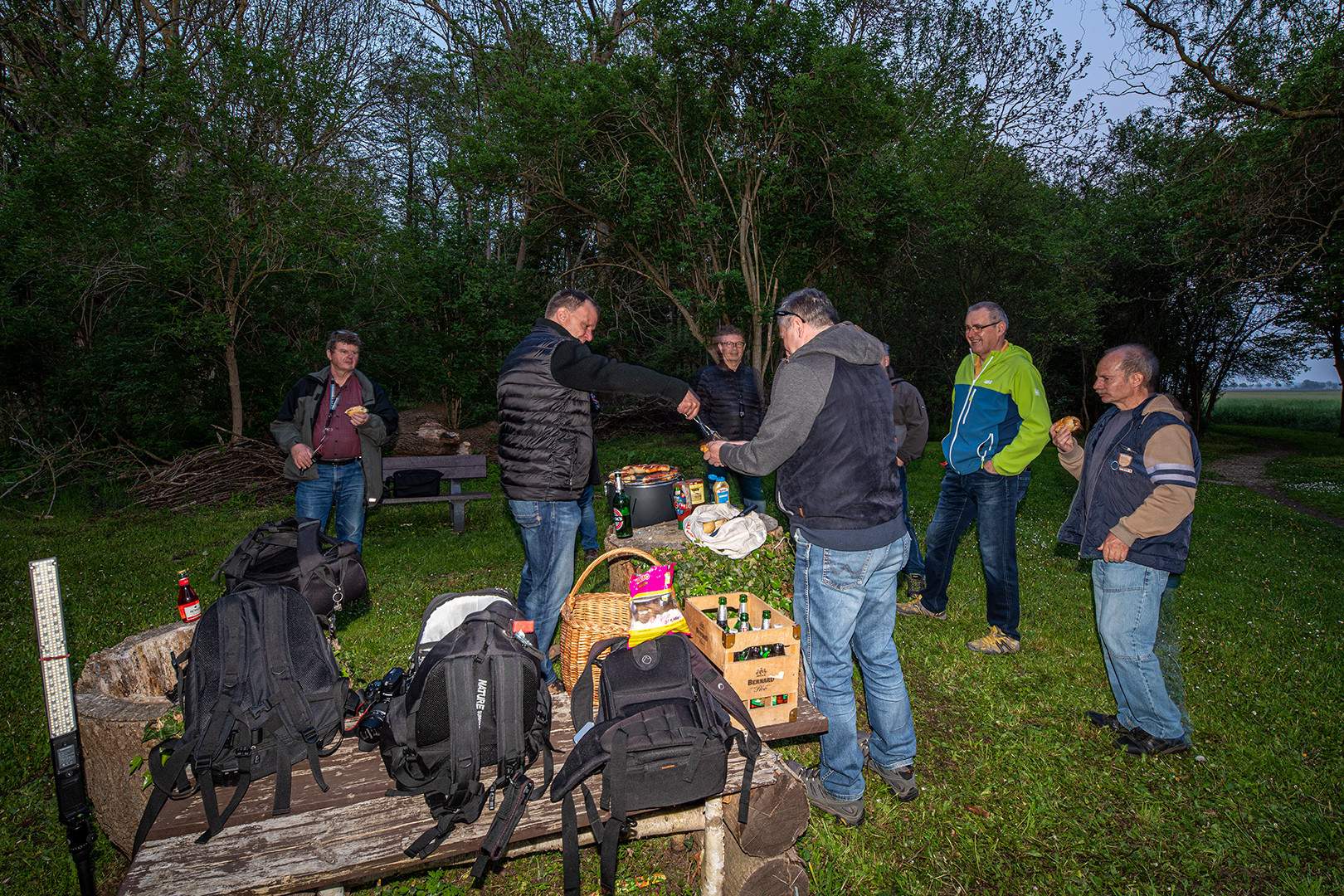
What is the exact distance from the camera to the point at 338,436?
5.42 m

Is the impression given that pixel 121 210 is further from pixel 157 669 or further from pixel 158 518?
pixel 157 669

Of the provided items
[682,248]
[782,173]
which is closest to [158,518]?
[682,248]

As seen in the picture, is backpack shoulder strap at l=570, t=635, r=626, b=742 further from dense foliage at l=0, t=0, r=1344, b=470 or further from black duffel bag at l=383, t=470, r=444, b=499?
dense foliage at l=0, t=0, r=1344, b=470

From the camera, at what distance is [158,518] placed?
10.2 meters

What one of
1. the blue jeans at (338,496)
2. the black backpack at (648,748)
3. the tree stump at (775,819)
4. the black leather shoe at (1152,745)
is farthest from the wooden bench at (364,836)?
the blue jeans at (338,496)

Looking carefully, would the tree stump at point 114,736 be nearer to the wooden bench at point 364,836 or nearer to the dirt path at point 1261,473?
the wooden bench at point 364,836

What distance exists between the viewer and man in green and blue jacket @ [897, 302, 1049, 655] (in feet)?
15.1

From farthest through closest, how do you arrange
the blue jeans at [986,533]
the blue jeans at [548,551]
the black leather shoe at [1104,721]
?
the blue jeans at [986,533], the black leather shoe at [1104,721], the blue jeans at [548,551]

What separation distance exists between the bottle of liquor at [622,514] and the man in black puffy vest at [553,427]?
134 centimetres

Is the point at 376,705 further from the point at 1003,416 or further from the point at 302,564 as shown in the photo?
the point at 1003,416

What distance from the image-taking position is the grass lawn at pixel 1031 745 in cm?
312

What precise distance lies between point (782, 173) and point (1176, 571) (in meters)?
11.5

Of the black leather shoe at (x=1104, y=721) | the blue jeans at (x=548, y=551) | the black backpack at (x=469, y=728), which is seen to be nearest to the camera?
the black backpack at (x=469, y=728)

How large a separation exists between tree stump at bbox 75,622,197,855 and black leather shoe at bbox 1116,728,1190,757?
5.02 metres
